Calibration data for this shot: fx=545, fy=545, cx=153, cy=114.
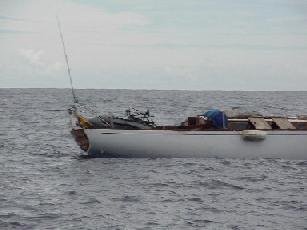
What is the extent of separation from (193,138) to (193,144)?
474mm

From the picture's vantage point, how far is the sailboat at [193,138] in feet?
90.9

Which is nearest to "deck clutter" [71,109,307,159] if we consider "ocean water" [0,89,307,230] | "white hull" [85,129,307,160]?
"white hull" [85,129,307,160]

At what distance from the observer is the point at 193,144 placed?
2820cm

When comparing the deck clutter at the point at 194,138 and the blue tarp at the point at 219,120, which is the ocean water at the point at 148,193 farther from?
the blue tarp at the point at 219,120

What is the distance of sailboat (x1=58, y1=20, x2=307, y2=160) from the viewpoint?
27.7 m

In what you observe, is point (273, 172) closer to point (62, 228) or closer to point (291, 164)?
point (291, 164)

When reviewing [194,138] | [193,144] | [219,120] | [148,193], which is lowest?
[148,193]

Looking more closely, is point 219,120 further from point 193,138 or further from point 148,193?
point 148,193

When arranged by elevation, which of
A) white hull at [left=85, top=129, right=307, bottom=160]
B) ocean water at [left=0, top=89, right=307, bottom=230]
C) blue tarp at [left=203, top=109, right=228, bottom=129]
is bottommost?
ocean water at [left=0, top=89, right=307, bottom=230]

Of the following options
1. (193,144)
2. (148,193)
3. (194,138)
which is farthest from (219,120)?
(148,193)

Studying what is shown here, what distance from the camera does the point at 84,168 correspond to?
2731 cm

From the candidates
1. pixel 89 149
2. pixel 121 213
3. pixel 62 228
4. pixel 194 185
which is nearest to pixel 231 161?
pixel 194 185

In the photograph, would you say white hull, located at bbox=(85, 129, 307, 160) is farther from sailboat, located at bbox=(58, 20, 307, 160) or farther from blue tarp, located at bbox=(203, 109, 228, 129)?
blue tarp, located at bbox=(203, 109, 228, 129)

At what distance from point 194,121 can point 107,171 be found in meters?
6.07
